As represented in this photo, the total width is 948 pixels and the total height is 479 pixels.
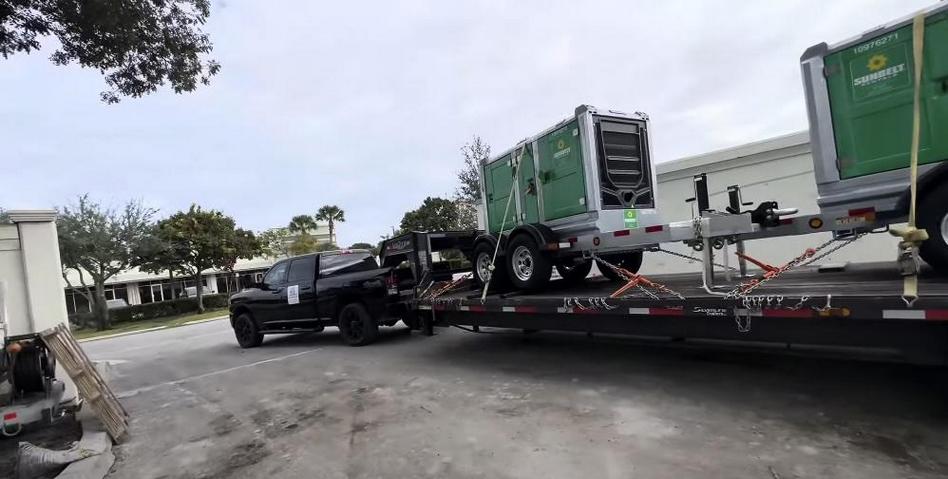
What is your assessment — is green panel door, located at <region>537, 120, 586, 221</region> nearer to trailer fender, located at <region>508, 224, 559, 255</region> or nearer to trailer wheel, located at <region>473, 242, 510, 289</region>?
trailer fender, located at <region>508, 224, 559, 255</region>

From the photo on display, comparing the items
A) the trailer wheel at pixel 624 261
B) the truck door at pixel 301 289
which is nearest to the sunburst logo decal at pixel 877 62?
the trailer wheel at pixel 624 261

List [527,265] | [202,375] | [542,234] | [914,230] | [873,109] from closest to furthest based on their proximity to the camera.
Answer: [914,230] → [873,109] → [542,234] → [527,265] → [202,375]

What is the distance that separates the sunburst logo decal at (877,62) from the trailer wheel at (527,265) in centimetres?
381

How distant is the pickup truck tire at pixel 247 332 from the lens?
11.5 meters

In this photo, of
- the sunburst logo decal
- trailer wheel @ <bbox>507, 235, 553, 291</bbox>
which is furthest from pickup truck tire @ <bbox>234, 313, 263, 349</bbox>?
the sunburst logo decal

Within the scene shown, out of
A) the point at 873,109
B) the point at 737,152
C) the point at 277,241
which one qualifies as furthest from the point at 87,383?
the point at 277,241

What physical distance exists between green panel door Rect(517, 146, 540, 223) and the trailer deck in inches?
56.9

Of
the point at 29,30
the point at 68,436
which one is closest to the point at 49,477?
the point at 68,436

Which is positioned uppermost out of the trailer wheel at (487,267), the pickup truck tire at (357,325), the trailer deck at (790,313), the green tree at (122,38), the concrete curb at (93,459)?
the green tree at (122,38)

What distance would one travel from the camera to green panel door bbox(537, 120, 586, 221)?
676 centimetres

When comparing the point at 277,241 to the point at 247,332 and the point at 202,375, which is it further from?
the point at 202,375

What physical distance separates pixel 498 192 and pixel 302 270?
15.1 feet

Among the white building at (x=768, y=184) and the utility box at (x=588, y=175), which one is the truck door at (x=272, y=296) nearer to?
the utility box at (x=588, y=175)

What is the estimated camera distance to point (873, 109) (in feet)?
14.9
